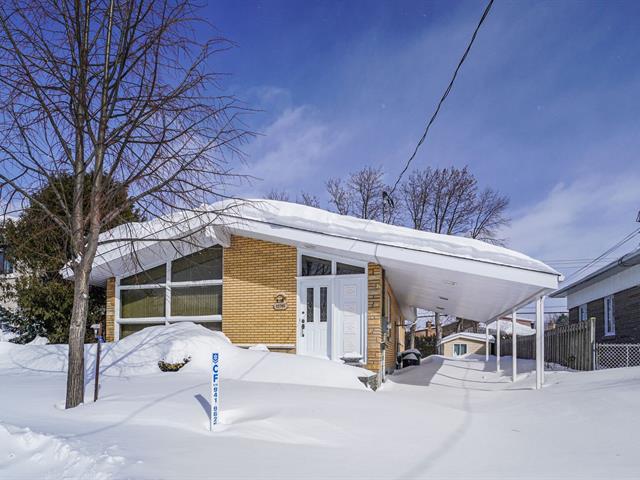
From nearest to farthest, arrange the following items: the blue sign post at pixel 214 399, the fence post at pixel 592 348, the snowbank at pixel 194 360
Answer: the blue sign post at pixel 214 399
the snowbank at pixel 194 360
the fence post at pixel 592 348

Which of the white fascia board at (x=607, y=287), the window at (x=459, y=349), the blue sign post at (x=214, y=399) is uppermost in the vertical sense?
the white fascia board at (x=607, y=287)

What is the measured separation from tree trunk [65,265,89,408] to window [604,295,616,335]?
19106 mm

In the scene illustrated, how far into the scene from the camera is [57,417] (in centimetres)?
615

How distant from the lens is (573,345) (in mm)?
15461

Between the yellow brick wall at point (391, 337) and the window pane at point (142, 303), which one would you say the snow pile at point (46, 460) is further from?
the yellow brick wall at point (391, 337)

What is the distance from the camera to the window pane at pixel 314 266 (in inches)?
489

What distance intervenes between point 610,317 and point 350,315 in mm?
13555

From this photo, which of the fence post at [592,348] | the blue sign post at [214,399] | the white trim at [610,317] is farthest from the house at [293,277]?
the white trim at [610,317]

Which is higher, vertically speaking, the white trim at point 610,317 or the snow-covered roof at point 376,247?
the snow-covered roof at point 376,247

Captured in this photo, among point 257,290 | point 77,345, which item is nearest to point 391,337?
point 257,290

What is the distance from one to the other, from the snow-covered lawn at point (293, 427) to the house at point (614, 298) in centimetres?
779

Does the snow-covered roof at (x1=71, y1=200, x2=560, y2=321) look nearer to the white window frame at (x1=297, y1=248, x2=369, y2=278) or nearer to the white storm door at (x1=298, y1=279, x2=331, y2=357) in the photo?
Result: the white window frame at (x1=297, y1=248, x2=369, y2=278)

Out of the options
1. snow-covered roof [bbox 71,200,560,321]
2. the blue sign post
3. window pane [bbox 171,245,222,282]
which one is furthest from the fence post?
the blue sign post

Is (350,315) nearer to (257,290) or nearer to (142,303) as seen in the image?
(257,290)
